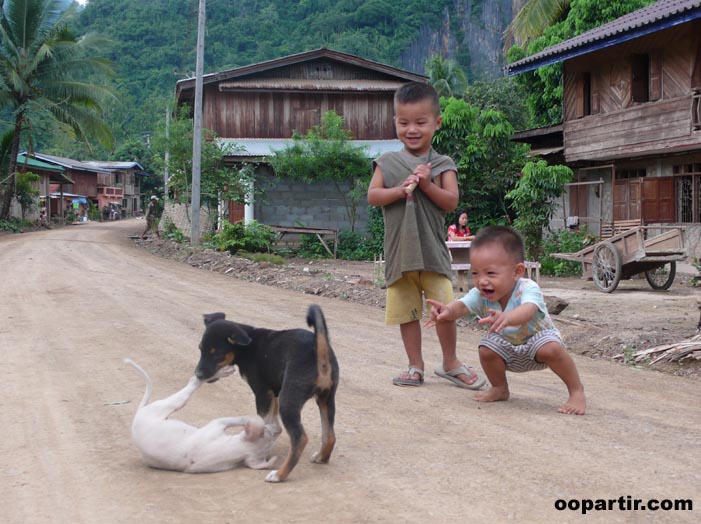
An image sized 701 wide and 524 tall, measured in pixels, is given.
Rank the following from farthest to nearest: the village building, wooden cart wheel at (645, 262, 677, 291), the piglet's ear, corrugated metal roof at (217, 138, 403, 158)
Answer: the village building < corrugated metal roof at (217, 138, 403, 158) < wooden cart wheel at (645, 262, 677, 291) < the piglet's ear

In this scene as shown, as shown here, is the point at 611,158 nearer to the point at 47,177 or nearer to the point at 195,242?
the point at 195,242

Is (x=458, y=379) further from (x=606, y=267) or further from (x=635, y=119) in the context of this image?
(x=635, y=119)

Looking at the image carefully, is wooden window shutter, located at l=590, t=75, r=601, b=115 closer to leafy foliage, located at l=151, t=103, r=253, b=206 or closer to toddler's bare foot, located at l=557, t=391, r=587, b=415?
leafy foliage, located at l=151, t=103, r=253, b=206

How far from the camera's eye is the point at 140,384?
5.61 metres

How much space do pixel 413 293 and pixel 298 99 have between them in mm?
25214

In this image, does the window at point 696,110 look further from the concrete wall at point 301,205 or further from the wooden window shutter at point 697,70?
the concrete wall at point 301,205

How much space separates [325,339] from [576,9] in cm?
2541

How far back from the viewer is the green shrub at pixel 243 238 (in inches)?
853

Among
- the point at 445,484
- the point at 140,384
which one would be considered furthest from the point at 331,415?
the point at 140,384

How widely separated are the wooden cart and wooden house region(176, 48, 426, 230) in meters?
14.2

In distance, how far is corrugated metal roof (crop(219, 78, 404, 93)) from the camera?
29.1 m

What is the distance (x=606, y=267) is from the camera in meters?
14.5

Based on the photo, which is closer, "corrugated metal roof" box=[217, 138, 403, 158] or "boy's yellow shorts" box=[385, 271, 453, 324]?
"boy's yellow shorts" box=[385, 271, 453, 324]

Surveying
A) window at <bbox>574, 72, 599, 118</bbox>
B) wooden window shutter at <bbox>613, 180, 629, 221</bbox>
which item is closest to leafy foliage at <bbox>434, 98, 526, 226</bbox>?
window at <bbox>574, 72, 599, 118</bbox>
